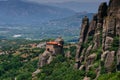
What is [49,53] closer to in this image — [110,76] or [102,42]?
[102,42]

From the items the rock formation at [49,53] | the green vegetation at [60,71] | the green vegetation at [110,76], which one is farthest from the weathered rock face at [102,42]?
the rock formation at [49,53]

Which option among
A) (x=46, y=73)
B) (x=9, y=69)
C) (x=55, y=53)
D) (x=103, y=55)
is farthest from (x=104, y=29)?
(x=9, y=69)

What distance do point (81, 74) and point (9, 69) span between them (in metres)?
51.1

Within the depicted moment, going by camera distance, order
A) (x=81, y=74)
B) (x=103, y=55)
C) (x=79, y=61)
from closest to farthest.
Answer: (x=103, y=55), (x=81, y=74), (x=79, y=61)

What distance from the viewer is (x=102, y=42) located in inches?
2771

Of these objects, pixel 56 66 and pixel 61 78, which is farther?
pixel 56 66

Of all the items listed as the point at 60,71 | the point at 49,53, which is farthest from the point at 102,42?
the point at 49,53

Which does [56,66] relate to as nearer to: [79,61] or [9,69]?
[79,61]

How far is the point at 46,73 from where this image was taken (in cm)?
8788

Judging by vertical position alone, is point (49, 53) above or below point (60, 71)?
above

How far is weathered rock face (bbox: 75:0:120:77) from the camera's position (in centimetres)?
6419

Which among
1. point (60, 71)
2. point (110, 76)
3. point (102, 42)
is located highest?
point (102, 42)

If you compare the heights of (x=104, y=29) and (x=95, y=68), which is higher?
(x=104, y=29)

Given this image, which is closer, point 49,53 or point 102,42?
point 102,42
